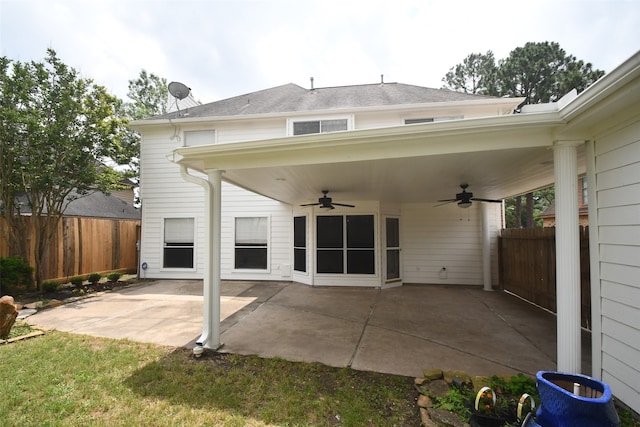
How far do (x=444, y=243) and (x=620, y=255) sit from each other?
5.65 metres

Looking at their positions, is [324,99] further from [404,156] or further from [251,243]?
[404,156]

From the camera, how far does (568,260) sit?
2652 millimetres

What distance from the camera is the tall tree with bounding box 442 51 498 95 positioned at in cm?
1969

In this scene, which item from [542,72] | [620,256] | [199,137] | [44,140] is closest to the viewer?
[620,256]

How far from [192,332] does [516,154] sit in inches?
201

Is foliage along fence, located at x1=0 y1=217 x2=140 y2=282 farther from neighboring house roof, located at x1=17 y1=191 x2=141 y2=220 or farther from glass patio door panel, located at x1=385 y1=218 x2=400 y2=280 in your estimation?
glass patio door panel, located at x1=385 y1=218 x2=400 y2=280

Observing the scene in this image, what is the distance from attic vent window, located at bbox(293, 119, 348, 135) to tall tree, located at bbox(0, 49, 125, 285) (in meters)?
5.21

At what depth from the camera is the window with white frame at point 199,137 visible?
8.54 m

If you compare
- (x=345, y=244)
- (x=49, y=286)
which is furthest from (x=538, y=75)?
(x=49, y=286)

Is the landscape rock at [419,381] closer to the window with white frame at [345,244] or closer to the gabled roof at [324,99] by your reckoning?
the window with white frame at [345,244]

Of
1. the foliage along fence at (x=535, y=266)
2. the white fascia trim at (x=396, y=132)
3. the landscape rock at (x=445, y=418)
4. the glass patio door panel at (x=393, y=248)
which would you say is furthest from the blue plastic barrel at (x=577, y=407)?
the glass patio door panel at (x=393, y=248)

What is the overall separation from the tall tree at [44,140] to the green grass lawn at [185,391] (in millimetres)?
4917

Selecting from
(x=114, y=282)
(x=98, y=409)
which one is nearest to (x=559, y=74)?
(x=98, y=409)

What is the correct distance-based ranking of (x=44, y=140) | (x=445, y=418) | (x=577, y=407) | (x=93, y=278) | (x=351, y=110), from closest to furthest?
1. (x=577, y=407)
2. (x=445, y=418)
3. (x=44, y=140)
4. (x=93, y=278)
5. (x=351, y=110)
